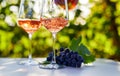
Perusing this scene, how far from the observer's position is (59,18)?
4.92ft

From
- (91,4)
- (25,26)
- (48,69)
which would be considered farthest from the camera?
(91,4)

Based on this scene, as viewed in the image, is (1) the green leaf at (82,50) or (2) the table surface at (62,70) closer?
(2) the table surface at (62,70)

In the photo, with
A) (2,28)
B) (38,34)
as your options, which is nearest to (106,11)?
(38,34)

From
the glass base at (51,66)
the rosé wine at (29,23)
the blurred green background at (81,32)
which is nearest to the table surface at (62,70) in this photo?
the glass base at (51,66)

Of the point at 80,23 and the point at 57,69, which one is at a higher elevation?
the point at 80,23

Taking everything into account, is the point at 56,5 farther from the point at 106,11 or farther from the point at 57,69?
the point at 106,11

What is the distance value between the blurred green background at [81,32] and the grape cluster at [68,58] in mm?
1395

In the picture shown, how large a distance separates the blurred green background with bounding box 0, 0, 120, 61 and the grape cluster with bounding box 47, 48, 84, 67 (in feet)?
4.58

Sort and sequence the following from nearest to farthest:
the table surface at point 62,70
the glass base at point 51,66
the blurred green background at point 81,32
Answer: the table surface at point 62,70 < the glass base at point 51,66 < the blurred green background at point 81,32

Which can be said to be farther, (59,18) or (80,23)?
(80,23)

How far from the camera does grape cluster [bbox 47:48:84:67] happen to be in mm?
1494

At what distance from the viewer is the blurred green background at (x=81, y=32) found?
9.75ft

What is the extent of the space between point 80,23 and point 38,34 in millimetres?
303

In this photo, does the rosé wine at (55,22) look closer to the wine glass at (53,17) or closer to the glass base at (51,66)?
the wine glass at (53,17)
